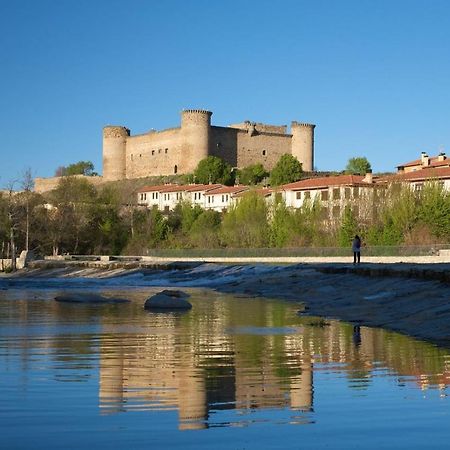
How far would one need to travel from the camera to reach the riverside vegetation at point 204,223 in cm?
6312

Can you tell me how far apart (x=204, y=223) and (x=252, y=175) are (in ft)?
98.8

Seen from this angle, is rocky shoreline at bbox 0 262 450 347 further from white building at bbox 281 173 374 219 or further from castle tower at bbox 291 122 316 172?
castle tower at bbox 291 122 316 172

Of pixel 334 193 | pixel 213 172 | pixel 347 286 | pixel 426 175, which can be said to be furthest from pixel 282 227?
pixel 213 172

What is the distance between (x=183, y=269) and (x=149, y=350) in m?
37.6

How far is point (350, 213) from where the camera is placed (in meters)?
67.1

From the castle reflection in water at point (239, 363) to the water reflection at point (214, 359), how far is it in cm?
1

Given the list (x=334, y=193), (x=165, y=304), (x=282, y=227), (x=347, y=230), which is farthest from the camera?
(x=334, y=193)

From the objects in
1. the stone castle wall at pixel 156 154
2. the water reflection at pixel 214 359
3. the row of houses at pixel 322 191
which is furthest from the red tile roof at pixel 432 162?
the water reflection at pixel 214 359

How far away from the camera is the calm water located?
7137mm

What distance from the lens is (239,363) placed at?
38.1 ft

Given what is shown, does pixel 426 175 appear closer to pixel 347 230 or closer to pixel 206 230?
pixel 347 230

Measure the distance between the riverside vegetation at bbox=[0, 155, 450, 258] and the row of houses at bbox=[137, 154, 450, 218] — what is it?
8.22 feet

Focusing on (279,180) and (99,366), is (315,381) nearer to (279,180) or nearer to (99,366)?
(99,366)

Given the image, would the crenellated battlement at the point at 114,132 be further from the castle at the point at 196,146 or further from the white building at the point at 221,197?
the white building at the point at 221,197
